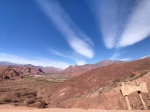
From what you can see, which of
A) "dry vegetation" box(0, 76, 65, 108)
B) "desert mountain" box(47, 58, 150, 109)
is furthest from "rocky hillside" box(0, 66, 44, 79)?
"desert mountain" box(47, 58, 150, 109)

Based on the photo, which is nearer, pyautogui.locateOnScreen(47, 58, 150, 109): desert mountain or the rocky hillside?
pyautogui.locateOnScreen(47, 58, 150, 109): desert mountain

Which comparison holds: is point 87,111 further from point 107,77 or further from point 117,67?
point 117,67

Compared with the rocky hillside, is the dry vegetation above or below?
below

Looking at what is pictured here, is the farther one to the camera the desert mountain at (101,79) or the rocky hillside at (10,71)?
the rocky hillside at (10,71)

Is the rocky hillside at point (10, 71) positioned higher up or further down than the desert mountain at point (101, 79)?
higher up

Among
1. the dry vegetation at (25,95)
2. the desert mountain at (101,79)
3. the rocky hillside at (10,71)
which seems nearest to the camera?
the dry vegetation at (25,95)

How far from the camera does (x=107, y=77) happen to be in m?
31.3

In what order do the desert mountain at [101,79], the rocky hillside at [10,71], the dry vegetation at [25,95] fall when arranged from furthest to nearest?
1. the rocky hillside at [10,71]
2. the desert mountain at [101,79]
3. the dry vegetation at [25,95]

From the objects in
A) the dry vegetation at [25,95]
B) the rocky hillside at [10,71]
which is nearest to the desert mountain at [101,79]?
the dry vegetation at [25,95]

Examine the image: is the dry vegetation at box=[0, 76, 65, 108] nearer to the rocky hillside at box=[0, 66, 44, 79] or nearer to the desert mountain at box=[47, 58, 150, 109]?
the desert mountain at box=[47, 58, 150, 109]

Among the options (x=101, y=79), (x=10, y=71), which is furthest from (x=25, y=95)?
(x=10, y=71)

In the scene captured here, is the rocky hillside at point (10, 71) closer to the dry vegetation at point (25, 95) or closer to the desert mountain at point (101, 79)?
the dry vegetation at point (25, 95)

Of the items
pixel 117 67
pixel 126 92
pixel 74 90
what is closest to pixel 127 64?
pixel 117 67

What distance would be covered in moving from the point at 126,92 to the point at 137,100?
6373 millimetres
